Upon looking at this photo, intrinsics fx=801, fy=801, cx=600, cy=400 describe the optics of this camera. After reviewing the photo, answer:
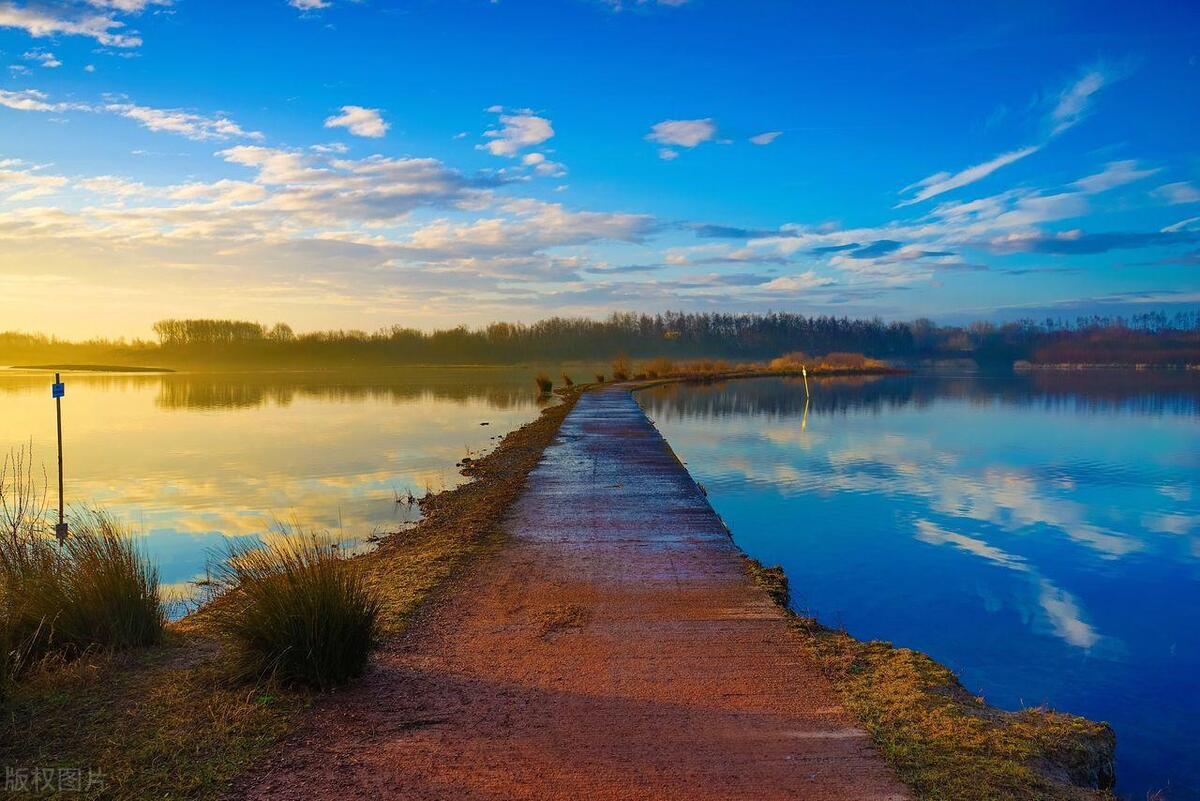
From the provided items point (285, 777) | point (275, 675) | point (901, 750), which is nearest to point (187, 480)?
point (275, 675)

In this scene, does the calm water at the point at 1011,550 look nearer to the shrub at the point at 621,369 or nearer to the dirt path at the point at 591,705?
the dirt path at the point at 591,705

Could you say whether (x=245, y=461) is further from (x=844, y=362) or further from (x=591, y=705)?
(x=844, y=362)

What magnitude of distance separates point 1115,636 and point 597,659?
189 inches

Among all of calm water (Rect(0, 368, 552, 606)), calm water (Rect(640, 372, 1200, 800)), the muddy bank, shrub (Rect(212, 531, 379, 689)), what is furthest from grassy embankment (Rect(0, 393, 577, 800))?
calm water (Rect(640, 372, 1200, 800))

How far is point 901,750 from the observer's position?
381cm

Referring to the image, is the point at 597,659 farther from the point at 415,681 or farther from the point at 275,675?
the point at 275,675

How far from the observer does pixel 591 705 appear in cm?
428

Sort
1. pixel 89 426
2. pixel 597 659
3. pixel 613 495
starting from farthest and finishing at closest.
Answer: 1. pixel 89 426
2. pixel 613 495
3. pixel 597 659

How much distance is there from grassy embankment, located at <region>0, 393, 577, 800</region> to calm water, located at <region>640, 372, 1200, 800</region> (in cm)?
450

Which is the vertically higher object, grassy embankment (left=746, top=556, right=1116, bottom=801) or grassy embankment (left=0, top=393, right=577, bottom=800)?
grassy embankment (left=0, top=393, right=577, bottom=800)

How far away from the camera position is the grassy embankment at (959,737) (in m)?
3.58

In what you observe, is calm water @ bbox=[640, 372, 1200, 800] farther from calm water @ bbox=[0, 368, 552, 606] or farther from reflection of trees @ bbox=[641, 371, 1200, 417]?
reflection of trees @ bbox=[641, 371, 1200, 417]

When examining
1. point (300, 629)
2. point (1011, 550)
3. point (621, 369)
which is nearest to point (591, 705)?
point (300, 629)

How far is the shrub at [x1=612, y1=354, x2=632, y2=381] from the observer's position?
168 ft
